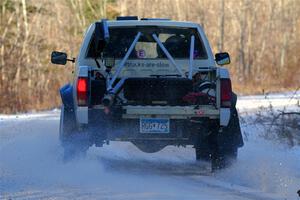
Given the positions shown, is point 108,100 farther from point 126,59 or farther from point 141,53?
point 141,53

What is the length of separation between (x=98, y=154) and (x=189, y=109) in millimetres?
2532

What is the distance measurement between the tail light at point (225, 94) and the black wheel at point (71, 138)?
68.8 inches

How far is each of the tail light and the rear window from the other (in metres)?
1.05

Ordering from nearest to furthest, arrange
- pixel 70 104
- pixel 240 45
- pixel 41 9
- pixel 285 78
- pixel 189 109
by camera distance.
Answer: pixel 189 109, pixel 70 104, pixel 285 78, pixel 41 9, pixel 240 45

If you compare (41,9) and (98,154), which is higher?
(41,9)

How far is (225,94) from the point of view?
928 cm

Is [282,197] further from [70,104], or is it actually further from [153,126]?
[70,104]

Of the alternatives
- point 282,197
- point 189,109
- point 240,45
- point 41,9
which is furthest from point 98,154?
point 240,45

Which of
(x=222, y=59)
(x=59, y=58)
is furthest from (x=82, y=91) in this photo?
(x=222, y=59)

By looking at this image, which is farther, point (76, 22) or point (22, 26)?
point (76, 22)

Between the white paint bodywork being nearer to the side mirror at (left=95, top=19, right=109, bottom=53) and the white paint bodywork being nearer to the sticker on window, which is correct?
the side mirror at (left=95, top=19, right=109, bottom=53)

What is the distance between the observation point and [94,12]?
55.1 metres

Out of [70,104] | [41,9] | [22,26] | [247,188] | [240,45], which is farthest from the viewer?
[240,45]

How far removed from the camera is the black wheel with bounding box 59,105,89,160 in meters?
9.60
